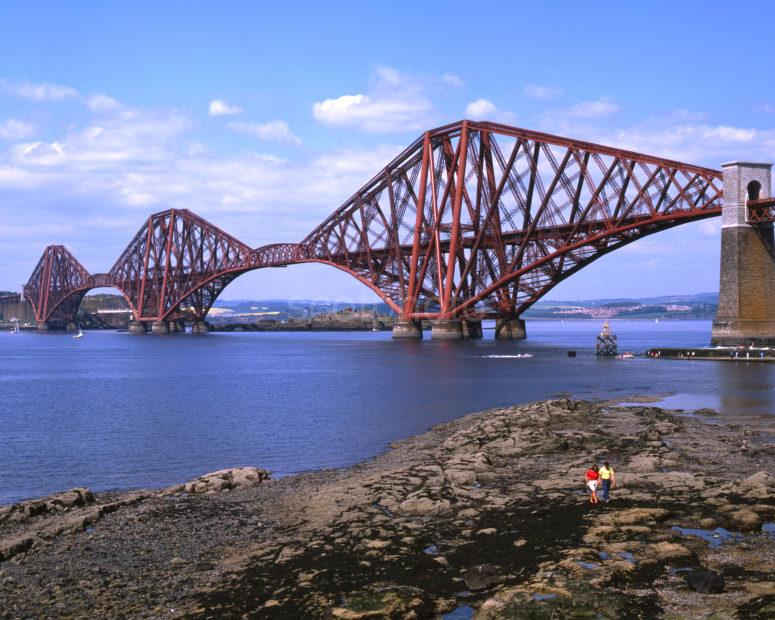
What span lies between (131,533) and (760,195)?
220 feet

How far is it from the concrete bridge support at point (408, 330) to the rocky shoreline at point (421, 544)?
9629 cm

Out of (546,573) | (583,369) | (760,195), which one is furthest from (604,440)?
(760,195)

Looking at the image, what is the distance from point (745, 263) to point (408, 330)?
6008cm

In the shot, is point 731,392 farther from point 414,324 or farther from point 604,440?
point 414,324

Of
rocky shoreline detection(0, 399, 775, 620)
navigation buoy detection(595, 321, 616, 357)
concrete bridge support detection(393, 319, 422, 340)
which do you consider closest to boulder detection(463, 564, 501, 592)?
rocky shoreline detection(0, 399, 775, 620)

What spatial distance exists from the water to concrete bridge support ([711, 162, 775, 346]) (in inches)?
202

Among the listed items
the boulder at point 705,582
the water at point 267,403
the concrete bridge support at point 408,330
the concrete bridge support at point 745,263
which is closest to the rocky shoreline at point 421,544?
the boulder at point 705,582

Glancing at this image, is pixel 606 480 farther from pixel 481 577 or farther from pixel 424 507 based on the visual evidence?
pixel 481 577

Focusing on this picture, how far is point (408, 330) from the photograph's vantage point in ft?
401

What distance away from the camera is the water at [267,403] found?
2988cm

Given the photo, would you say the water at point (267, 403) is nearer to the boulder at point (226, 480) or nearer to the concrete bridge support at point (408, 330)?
the boulder at point (226, 480)

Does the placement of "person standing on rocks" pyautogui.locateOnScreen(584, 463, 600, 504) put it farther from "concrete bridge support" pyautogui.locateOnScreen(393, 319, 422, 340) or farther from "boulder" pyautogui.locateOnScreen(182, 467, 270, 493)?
"concrete bridge support" pyautogui.locateOnScreen(393, 319, 422, 340)

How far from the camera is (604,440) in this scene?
28062 mm

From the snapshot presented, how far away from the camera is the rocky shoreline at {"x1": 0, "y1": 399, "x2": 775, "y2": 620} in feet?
42.8
